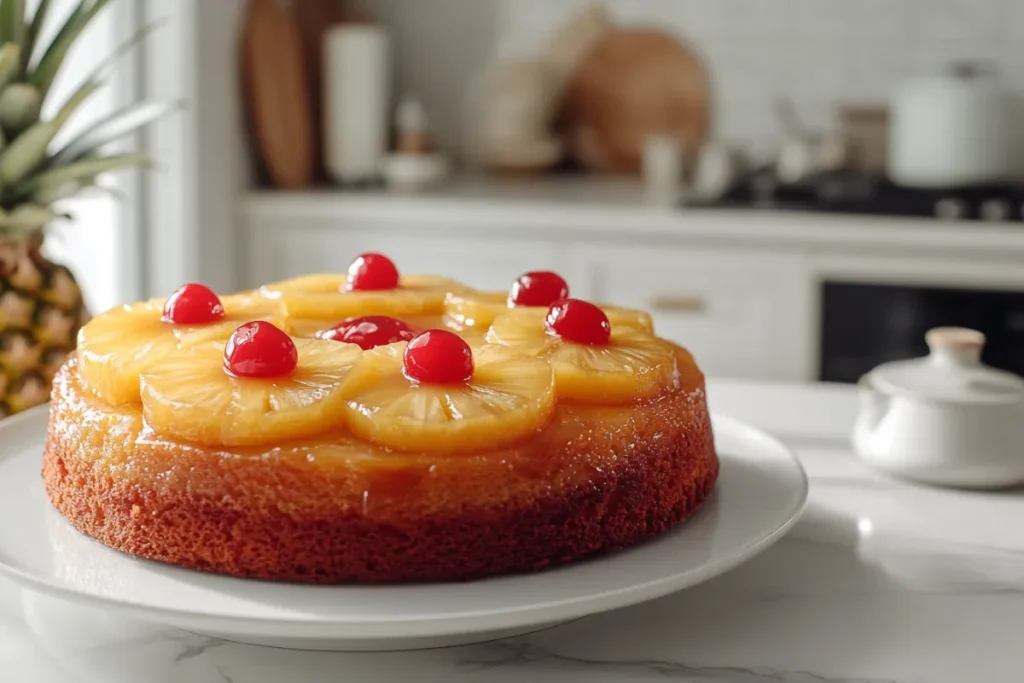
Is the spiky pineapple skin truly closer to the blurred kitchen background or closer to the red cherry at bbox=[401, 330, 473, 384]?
the red cherry at bbox=[401, 330, 473, 384]

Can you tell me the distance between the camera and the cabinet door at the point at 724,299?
2785 millimetres

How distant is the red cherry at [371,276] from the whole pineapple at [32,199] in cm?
37

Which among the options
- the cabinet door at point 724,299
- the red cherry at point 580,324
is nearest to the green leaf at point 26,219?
the red cherry at point 580,324

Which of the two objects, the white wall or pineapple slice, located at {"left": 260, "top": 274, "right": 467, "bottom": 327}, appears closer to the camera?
pineapple slice, located at {"left": 260, "top": 274, "right": 467, "bottom": 327}

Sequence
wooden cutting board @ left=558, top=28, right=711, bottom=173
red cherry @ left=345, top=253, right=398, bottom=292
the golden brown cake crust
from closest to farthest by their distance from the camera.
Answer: the golden brown cake crust
red cherry @ left=345, top=253, right=398, bottom=292
wooden cutting board @ left=558, top=28, right=711, bottom=173

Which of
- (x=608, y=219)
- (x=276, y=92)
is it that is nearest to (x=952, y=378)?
(x=608, y=219)

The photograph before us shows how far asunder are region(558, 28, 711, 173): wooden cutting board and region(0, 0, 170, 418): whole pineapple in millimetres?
2172

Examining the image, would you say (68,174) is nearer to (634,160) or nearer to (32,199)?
(32,199)

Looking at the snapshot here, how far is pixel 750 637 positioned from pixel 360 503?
0.96ft

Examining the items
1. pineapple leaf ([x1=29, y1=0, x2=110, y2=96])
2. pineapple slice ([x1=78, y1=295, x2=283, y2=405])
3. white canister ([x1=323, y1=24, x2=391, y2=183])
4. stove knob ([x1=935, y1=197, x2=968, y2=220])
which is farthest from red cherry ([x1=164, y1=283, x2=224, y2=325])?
white canister ([x1=323, y1=24, x2=391, y2=183])

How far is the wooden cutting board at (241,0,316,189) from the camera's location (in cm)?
312

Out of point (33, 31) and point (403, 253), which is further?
point (403, 253)

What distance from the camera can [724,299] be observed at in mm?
2834

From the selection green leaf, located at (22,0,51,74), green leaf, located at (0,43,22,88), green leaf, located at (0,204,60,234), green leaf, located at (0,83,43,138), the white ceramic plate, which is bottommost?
the white ceramic plate
